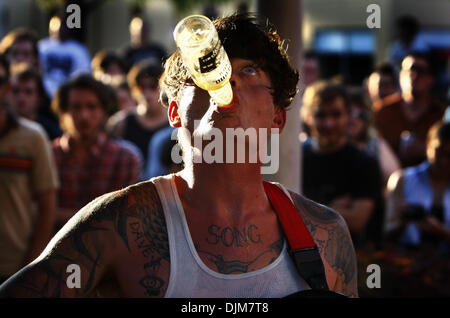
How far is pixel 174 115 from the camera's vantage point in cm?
239

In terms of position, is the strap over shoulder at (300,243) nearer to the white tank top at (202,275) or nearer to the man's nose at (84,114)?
the white tank top at (202,275)

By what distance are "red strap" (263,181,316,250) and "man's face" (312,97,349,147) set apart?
276 centimetres

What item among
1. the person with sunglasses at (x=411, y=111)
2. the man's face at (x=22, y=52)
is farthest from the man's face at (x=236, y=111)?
the man's face at (x=22, y=52)

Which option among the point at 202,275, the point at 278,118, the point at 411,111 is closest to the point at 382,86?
the point at 411,111

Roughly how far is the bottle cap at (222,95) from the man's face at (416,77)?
4.92m

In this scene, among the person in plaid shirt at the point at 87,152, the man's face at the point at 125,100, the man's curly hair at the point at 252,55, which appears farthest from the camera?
the man's face at the point at 125,100

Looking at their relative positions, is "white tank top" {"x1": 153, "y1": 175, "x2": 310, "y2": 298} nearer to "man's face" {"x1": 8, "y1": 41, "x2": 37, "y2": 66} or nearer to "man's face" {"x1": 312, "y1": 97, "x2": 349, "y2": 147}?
"man's face" {"x1": 312, "y1": 97, "x2": 349, "y2": 147}

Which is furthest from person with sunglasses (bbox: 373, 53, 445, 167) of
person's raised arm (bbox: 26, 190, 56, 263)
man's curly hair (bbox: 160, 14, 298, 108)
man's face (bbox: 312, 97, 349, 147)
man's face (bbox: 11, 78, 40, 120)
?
man's curly hair (bbox: 160, 14, 298, 108)

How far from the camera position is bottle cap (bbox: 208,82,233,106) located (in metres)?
2.17

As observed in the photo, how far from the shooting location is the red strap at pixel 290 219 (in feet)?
7.41

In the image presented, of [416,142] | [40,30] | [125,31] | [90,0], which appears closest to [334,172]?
[416,142]
